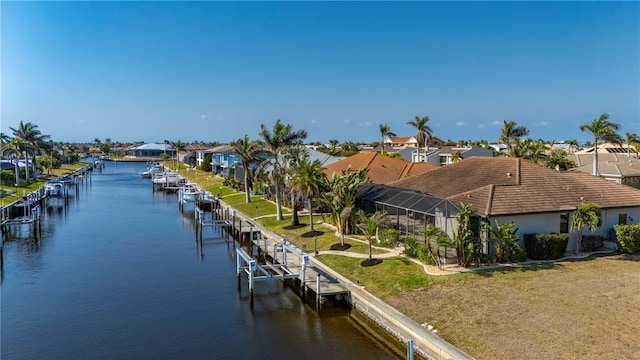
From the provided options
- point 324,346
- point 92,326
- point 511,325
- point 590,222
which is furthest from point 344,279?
point 590,222

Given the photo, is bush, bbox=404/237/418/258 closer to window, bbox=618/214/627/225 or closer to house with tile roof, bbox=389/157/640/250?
house with tile roof, bbox=389/157/640/250

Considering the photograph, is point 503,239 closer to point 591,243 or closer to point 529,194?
point 529,194

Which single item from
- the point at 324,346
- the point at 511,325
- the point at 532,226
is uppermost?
the point at 532,226

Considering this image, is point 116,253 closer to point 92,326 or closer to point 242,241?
point 242,241

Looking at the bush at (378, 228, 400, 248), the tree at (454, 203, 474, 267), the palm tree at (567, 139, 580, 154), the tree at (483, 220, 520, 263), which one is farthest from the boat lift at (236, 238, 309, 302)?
the palm tree at (567, 139, 580, 154)

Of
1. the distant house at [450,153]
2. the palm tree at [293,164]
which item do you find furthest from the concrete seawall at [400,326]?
the distant house at [450,153]

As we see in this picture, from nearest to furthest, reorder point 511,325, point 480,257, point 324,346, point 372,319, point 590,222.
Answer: point 511,325 → point 324,346 → point 372,319 → point 480,257 → point 590,222
